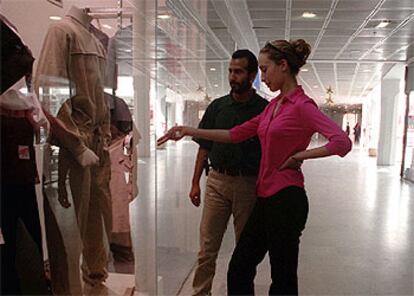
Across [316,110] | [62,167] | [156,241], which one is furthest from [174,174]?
[316,110]

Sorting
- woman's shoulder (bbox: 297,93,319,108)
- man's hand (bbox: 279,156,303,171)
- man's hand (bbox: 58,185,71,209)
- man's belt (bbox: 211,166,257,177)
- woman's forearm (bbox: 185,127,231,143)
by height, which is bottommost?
man's hand (bbox: 58,185,71,209)

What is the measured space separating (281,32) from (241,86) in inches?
273

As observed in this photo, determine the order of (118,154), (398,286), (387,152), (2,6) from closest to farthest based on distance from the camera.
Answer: (2,6), (118,154), (398,286), (387,152)

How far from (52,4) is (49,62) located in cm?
48

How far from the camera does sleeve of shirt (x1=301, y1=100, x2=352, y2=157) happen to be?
1.83 m

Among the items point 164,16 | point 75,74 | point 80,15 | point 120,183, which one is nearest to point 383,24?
point 164,16

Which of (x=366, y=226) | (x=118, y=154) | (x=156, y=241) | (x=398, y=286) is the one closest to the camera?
(x=118, y=154)

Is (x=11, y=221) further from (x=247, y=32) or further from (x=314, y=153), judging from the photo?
(x=247, y=32)

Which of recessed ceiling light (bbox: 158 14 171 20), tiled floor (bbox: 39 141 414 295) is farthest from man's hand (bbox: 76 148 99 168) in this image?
recessed ceiling light (bbox: 158 14 171 20)

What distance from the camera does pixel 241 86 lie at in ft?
7.85

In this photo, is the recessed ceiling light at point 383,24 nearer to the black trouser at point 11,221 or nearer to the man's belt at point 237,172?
the man's belt at point 237,172

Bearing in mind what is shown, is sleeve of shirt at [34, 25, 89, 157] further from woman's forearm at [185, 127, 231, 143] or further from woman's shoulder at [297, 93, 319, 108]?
woman's shoulder at [297, 93, 319, 108]

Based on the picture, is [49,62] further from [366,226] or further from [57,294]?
[366,226]

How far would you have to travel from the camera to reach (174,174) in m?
3.38
